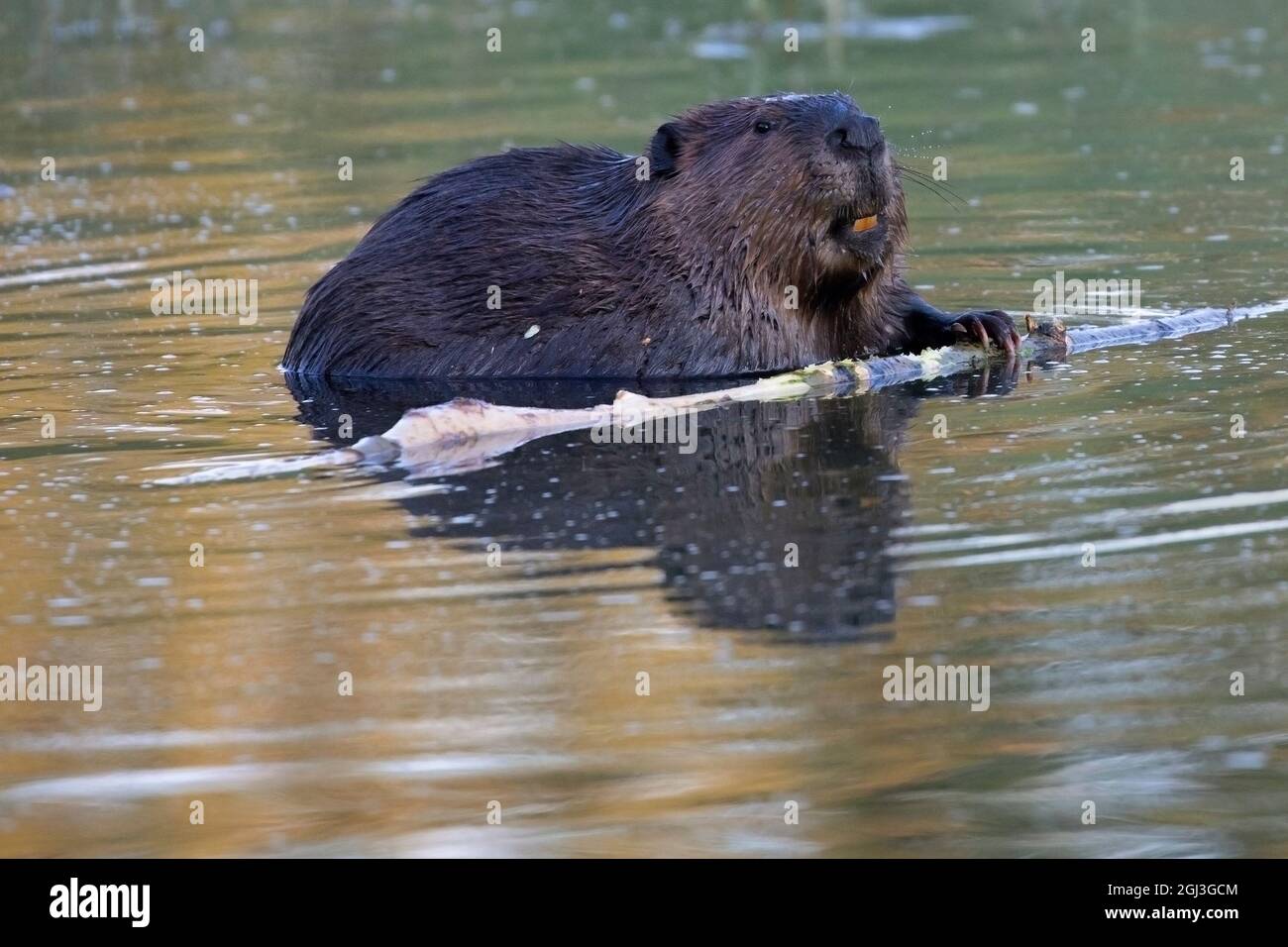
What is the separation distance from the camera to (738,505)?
16.9ft

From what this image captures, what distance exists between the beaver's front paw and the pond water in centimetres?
18

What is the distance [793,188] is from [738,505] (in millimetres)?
1694

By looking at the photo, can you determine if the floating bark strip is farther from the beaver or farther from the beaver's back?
the beaver's back

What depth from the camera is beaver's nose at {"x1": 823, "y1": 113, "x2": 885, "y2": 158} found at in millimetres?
6434

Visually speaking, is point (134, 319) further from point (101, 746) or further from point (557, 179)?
point (101, 746)

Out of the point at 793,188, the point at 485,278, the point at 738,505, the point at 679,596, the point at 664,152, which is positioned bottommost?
the point at 679,596

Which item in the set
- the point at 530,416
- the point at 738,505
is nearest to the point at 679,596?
the point at 738,505

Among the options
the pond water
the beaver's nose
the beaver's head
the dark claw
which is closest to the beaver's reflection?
the pond water

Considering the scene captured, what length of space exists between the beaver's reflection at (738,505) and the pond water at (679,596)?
1 centimetres

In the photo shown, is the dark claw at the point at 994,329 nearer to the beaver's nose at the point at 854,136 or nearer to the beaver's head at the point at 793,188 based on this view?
the beaver's head at the point at 793,188

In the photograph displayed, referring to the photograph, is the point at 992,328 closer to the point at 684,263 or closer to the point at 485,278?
the point at 684,263

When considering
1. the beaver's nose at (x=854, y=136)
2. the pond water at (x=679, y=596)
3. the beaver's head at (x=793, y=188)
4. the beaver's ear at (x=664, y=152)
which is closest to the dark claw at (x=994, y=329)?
the pond water at (x=679, y=596)
